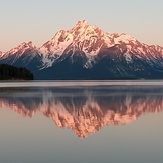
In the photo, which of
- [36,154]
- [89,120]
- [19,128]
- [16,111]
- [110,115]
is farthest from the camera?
[16,111]

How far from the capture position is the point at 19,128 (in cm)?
2856

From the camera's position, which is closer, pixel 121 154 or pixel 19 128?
pixel 121 154

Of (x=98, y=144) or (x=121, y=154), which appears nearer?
(x=121, y=154)

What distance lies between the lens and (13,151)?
792 inches

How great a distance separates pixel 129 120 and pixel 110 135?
8.13 metres

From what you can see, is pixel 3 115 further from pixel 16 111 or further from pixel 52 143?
pixel 52 143

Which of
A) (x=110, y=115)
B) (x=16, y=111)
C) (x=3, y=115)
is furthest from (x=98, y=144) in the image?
(x=16, y=111)

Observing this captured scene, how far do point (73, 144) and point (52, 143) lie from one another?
46.7 inches

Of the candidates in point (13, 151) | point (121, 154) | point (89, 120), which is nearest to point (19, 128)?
point (89, 120)

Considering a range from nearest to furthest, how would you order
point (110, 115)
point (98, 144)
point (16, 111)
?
1. point (98, 144)
2. point (110, 115)
3. point (16, 111)

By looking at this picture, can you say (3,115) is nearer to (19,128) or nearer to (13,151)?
(19,128)

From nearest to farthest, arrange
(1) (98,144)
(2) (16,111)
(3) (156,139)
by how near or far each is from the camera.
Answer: (1) (98,144) → (3) (156,139) → (2) (16,111)

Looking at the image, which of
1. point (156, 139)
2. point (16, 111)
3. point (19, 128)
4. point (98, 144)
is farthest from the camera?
point (16, 111)

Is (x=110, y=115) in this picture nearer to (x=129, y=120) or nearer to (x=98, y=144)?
(x=129, y=120)
